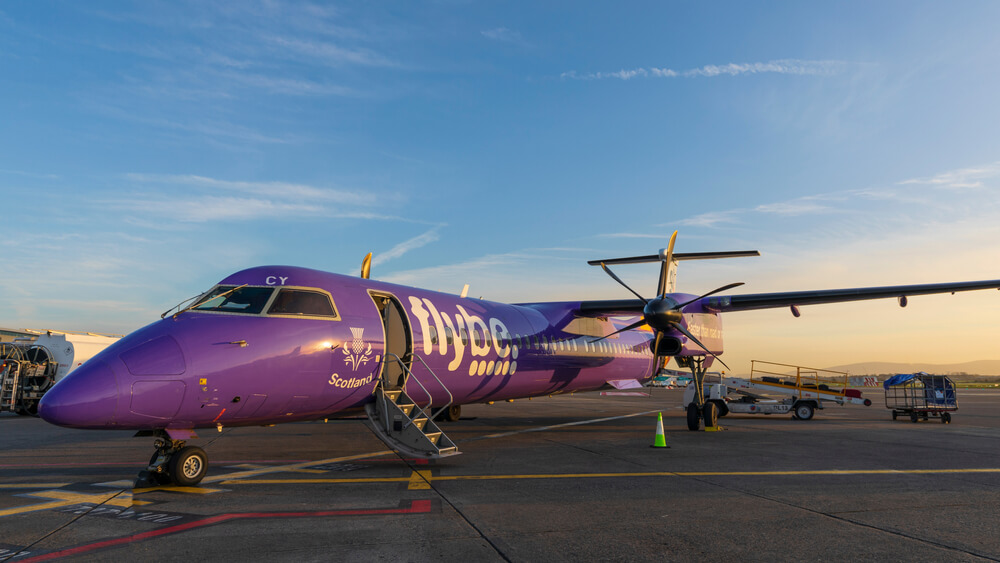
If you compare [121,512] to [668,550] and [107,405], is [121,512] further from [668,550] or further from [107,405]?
[668,550]

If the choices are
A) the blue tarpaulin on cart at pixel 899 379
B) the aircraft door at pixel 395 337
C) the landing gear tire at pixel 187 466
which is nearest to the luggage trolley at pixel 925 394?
the blue tarpaulin on cart at pixel 899 379

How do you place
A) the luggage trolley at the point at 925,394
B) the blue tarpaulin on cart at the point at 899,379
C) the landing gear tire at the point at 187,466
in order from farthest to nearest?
the blue tarpaulin on cart at the point at 899,379 → the luggage trolley at the point at 925,394 → the landing gear tire at the point at 187,466

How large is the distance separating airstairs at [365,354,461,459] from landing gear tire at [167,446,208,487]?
104 inches

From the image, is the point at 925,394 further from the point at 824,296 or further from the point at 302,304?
the point at 302,304

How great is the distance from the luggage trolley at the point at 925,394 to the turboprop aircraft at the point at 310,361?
8098 mm

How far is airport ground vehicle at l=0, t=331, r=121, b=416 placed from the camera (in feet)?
72.8

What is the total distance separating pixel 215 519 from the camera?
6.30 metres

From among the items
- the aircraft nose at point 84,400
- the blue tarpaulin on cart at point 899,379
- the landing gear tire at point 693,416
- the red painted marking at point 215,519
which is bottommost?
the red painted marking at point 215,519

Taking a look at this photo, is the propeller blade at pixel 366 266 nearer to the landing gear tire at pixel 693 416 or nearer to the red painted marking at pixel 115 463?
the red painted marking at pixel 115 463

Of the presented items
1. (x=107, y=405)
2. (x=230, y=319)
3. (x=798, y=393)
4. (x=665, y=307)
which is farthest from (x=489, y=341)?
(x=798, y=393)

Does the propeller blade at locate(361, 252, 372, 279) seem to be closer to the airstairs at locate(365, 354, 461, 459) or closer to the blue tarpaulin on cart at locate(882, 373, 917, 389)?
the airstairs at locate(365, 354, 461, 459)

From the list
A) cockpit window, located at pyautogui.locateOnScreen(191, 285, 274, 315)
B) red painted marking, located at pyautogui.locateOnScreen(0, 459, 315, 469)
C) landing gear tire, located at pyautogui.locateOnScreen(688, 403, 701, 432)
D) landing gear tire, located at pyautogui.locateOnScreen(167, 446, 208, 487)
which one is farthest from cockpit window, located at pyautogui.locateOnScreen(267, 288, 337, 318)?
landing gear tire, located at pyautogui.locateOnScreen(688, 403, 701, 432)

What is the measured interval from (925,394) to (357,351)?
22086mm

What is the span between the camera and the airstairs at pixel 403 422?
9.50 metres
